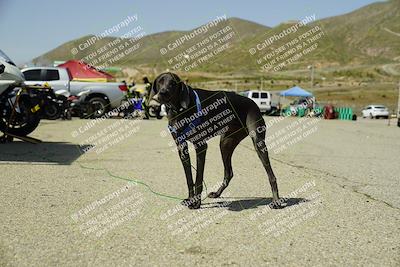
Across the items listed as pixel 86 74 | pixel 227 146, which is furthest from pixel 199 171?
pixel 86 74

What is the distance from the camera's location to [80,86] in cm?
2255

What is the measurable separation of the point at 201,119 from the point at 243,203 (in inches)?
56.2

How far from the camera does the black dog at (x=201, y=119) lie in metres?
5.30

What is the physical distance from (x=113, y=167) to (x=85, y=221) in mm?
3901

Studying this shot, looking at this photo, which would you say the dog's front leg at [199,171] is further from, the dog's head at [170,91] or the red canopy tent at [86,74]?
the red canopy tent at [86,74]

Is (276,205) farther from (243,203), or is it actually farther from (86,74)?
(86,74)

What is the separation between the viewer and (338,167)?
9711 mm

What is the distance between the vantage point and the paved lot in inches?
165

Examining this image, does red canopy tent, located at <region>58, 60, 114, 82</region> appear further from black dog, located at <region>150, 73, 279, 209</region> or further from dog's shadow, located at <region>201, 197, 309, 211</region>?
black dog, located at <region>150, 73, 279, 209</region>

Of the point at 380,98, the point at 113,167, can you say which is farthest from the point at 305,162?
the point at 380,98

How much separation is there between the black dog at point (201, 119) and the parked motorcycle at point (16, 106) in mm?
7243

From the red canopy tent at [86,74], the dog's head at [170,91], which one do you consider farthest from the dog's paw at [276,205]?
the red canopy tent at [86,74]

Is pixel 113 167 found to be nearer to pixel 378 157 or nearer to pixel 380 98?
pixel 378 157

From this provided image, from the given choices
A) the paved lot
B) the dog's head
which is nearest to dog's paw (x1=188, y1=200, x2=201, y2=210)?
the paved lot
